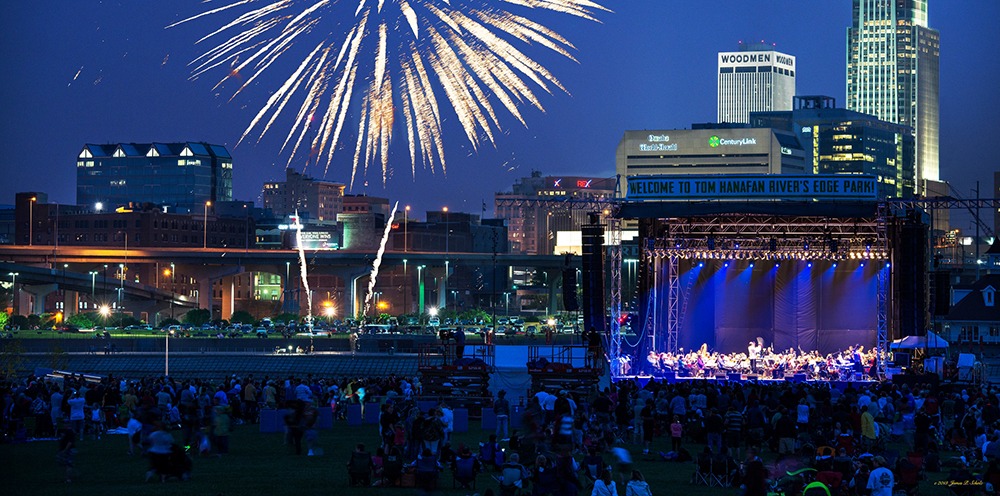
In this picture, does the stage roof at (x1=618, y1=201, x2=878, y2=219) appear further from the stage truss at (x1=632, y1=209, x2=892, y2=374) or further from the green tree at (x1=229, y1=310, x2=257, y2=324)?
the green tree at (x1=229, y1=310, x2=257, y2=324)

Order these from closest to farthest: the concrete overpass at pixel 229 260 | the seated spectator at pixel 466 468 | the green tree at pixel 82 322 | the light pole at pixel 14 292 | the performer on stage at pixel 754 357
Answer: the seated spectator at pixel 466 468 < the performer on stage at pixel 754 357 < the green tree at pixel 82 322 < the light pole at pixel 14 292 < the concrete overpass at pixel 229 260

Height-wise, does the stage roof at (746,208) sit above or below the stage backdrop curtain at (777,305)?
above

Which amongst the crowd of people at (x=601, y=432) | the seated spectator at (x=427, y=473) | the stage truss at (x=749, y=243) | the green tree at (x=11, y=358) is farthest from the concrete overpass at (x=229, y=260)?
the seated spectator at (x=427, y=473)

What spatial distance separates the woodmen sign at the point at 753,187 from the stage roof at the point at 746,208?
246 millimetres

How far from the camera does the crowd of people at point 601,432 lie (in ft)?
62.0

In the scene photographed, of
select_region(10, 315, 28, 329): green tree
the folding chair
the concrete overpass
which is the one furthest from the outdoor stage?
the concrete overpass

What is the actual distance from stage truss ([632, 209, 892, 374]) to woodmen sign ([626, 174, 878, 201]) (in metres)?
1.22

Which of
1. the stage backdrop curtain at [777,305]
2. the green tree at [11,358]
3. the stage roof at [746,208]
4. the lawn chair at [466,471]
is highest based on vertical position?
the stage roof at [746,208]

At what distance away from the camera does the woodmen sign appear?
42.4 metres

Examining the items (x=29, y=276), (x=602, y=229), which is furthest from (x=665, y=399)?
(x=29, y=276)

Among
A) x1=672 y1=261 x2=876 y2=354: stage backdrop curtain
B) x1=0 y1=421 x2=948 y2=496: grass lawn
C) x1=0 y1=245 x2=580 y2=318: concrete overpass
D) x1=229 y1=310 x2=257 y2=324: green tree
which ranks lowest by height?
x1=229 y1=310 x2=257 y2=324: green tree

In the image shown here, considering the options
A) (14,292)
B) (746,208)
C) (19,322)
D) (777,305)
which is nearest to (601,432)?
(746,208)

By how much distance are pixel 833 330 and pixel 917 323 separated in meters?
7.02

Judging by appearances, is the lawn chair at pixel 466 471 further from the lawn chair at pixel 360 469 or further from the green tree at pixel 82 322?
the green tree at pixel 82 322
